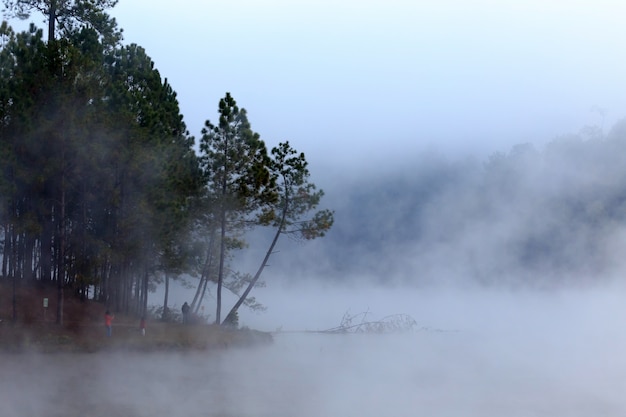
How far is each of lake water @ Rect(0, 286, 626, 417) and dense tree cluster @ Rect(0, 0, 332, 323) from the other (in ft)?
18.1

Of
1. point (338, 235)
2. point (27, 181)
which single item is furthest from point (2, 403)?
point (338, 235)

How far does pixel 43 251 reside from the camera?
3416 cm

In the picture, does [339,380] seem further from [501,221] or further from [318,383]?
[501,221]

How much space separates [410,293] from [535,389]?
50217 mm

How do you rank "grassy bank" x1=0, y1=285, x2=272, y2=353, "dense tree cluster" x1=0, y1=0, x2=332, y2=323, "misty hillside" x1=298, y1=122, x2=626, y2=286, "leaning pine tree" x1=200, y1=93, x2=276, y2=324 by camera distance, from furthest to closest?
1. "misty hillside" x1=298, y1=122, x2=626, y2=286
2. "leaning pine tree" x1=200, y1=93, x2=276, y2=324
3. "dense tree cluster" x1=0, y1=0, x2=332, y2=323
4. "grassy bank" x1=0, y1=285, x2=272, y2=353

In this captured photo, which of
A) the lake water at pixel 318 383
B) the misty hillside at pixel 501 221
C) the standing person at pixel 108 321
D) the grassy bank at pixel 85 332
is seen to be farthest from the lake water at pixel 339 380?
the misty hillside at pixel 501 221

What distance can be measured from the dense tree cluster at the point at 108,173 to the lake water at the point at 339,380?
18.1 feet

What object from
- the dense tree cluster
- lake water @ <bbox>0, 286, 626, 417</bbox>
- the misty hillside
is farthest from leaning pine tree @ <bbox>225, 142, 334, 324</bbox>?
the misty hillside

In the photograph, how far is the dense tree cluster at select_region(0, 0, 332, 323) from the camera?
28.7 metres

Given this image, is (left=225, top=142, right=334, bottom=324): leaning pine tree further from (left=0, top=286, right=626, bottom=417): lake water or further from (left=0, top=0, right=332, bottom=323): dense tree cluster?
(left=0, top=286, right=626, bottom=417): lake water

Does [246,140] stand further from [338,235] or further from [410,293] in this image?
[338,235]

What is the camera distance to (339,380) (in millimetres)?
25141

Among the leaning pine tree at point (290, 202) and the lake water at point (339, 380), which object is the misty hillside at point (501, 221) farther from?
the leaning pine tree at point (290, 202)

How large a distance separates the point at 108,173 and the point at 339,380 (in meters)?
13.9
